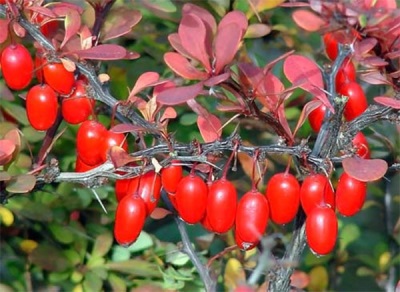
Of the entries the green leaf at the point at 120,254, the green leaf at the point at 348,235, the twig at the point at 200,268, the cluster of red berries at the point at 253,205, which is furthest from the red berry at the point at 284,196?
the green leaf at the point at 348,235

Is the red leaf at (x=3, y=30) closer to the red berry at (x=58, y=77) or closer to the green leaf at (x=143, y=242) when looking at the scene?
the red berry at (x=58, y=77)

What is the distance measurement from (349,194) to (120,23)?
1.45 feet

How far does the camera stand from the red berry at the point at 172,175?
3.70 feet

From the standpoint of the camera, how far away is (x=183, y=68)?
1076 millimetres

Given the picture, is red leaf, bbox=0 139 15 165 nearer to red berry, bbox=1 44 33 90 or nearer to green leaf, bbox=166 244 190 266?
red berry, bbox=1 44 33 90

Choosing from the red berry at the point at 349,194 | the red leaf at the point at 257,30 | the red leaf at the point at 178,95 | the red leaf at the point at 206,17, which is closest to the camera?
the red leaf at the point at 178,95

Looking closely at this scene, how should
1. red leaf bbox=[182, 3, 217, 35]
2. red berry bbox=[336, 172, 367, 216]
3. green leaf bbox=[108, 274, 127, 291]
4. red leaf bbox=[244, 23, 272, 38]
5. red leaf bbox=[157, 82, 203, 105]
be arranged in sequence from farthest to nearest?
green leaf bbox=[108, 274, 127, 291], red leaf bbox=[244, 23, 272, 38], red leaf bbox=[182, 3, 217, 35], red berry bbox=[336, 172, 367, 216], red leaf bbox=[157, 82, 203, 105]

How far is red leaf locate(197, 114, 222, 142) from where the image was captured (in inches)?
44.6

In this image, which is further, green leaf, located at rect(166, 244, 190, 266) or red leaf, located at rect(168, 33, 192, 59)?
green leaf, located at rect(166, 244, 190, 266)

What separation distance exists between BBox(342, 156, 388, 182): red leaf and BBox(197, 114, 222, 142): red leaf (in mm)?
185

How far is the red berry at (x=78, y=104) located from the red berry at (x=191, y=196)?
0.62ft

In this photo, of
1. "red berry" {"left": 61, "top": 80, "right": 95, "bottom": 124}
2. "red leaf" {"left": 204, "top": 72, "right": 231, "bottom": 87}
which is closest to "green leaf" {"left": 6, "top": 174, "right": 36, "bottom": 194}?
"red berry" {"left": 61, "top": 80, "right": 95, "bottom": 124}

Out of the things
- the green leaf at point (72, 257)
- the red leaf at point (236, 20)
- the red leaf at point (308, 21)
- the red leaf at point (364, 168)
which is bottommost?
the green leaf at point (72, 257)

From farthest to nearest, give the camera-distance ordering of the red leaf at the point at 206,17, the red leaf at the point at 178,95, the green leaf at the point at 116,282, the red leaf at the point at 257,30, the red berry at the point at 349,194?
the green leaf at the point at 116,282 → the red leaf at the point at 257,30 → the red leaf at the point at 206,17 → the red berry at the point at 349,194 → the red leaf at the point at 178,95
